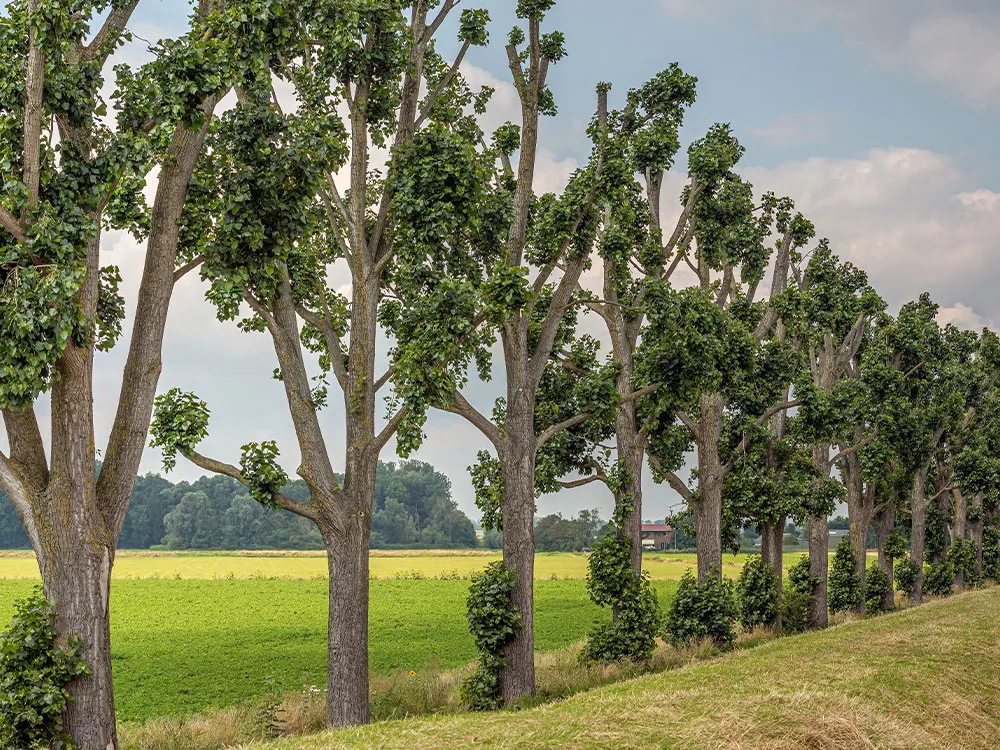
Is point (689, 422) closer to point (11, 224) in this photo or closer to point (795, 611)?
point (795, 611)


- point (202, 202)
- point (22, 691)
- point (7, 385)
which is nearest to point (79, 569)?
point (22, 691)

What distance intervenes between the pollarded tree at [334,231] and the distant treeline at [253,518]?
2897 inches

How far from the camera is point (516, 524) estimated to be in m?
17.6

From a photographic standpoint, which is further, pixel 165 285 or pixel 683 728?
pixel 165 285

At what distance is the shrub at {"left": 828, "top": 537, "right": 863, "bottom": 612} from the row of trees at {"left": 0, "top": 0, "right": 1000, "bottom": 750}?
8917 millimetres

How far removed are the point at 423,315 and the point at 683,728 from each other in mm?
9044

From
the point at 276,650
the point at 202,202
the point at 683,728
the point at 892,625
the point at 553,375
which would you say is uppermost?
the point at 202,202

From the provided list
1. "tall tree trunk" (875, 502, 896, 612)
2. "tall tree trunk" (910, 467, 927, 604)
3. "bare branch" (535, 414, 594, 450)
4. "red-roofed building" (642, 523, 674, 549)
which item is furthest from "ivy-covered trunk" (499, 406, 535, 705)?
"red-roofed building" (642, 523, 674, 549)

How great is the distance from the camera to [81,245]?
1135 centimetres

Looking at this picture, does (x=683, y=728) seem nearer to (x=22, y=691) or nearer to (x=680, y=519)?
(x=22, y=691)

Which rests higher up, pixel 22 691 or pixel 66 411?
pixel 66 411

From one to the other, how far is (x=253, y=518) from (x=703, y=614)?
7711 cm

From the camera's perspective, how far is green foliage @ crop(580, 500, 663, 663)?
828 inches

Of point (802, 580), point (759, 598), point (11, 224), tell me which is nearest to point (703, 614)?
point (759, 598)
